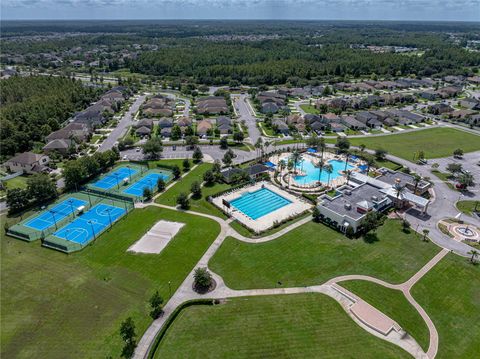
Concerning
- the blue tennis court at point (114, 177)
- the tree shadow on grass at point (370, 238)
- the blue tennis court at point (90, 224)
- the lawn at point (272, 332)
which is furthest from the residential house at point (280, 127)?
the lawn at point (272, 332)

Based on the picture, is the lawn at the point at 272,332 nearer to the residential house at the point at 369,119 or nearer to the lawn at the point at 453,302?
the lawn at the point at 453,302

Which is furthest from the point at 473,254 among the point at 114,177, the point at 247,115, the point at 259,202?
the point at 247,115

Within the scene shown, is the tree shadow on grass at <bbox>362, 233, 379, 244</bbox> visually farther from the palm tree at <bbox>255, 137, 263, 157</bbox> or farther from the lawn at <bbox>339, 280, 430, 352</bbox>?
the palm tree at <bbox>255, 137, 263, 157</bbox>

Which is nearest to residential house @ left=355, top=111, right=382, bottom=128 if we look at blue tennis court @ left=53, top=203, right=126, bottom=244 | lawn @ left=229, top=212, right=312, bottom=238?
lawn @ left=229, top=212, right=312, bottom=238

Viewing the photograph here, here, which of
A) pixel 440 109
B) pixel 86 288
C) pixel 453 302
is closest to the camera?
pixel 453 302

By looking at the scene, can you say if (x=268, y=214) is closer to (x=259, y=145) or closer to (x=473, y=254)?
(x=259, y=145)

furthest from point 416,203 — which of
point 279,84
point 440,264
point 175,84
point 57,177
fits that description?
point 175,84
